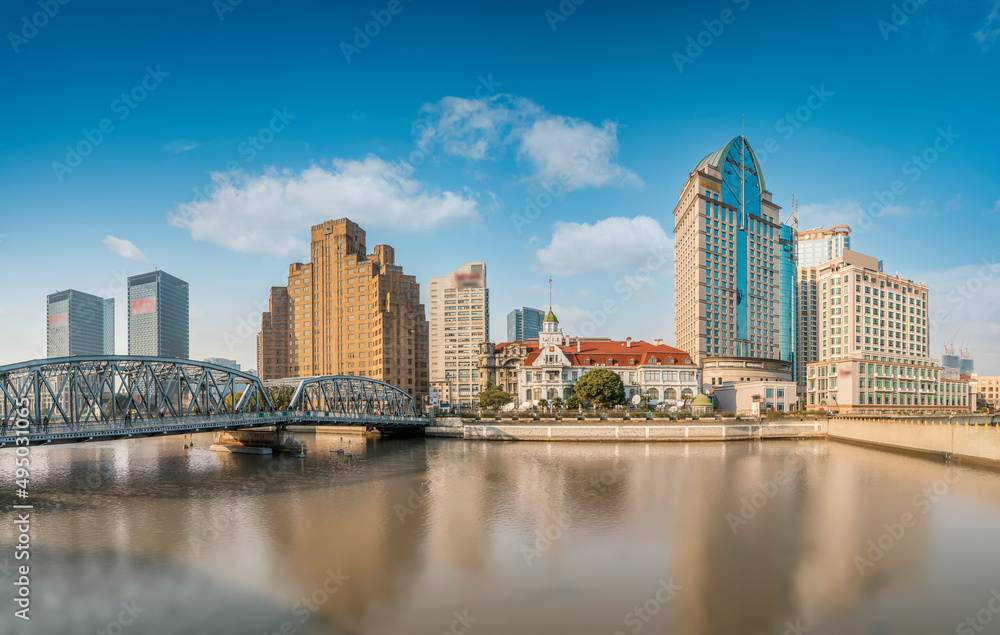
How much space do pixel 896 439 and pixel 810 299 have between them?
11189cm

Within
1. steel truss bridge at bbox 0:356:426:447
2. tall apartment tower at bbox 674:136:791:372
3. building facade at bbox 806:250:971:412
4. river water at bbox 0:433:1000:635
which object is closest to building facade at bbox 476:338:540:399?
tall apartment tower at bbox 674:136:791:372

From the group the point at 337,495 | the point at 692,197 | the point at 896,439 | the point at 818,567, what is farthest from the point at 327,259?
the point at 818,567

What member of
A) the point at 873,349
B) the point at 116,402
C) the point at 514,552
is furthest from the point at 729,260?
the point at 116,402

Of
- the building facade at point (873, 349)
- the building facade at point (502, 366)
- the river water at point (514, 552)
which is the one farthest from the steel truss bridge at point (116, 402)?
the building facade at point (873, 349)

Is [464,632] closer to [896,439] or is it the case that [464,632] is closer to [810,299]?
[896,439]

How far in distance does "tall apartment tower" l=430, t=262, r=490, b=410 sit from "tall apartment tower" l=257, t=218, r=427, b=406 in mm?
42559

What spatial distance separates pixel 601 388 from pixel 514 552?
60.7 metres

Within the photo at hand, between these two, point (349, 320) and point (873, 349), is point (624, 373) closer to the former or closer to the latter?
point (873, 349)

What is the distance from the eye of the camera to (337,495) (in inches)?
1534

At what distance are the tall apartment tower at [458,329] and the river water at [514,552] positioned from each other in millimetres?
128436

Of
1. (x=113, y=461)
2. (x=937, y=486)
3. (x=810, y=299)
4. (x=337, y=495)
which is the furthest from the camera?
(x=810, y=299)

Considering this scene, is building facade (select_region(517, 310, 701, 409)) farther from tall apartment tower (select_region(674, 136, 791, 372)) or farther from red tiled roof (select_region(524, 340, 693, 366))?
tall apartment tower (select_region(674, 136, 791, 372))

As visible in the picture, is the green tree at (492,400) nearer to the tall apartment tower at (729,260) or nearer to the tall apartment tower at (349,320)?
the tall apartment tower at (349,320)

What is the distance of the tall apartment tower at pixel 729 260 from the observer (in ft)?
407
